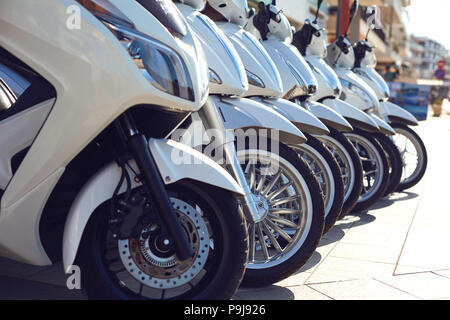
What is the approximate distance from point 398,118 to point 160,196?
4678 millimetres

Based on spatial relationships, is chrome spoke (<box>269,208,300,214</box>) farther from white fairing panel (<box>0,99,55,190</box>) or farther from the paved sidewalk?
white fairing panel (<box>0,99,55,190</box>)

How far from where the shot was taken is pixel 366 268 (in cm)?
319

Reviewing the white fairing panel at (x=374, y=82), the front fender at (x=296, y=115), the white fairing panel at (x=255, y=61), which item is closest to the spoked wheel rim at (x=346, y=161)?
the front fender at (x=296, y=115)

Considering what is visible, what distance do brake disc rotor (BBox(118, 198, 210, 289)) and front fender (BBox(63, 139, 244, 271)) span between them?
0.16 metres

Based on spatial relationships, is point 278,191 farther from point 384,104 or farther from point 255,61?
point 384,104

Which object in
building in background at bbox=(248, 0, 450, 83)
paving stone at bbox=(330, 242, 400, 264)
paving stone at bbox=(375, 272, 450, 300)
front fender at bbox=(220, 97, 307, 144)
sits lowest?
building in background at bbox=(248, 0, 450, 83)

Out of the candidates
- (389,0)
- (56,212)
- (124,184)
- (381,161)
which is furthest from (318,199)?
(389,0)

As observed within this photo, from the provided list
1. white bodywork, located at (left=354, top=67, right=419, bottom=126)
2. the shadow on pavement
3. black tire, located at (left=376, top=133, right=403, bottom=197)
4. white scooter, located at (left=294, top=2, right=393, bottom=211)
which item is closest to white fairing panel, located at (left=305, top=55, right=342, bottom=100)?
white scooter, located at (left=294, top=2, right=393, bottom=211)

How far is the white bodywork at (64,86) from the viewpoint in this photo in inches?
77.3

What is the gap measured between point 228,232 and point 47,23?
3.18ft

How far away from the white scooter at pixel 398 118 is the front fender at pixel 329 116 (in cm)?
201

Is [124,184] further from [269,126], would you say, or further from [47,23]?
[269,126]

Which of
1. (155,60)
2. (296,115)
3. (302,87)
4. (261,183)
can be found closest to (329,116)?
(302,87)

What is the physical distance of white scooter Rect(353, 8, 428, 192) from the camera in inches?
233
